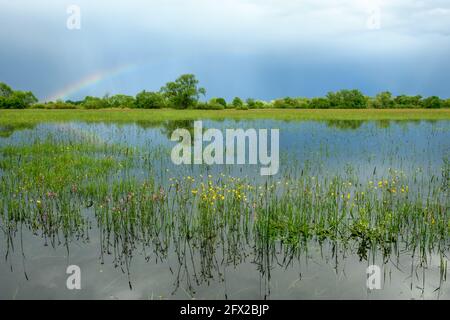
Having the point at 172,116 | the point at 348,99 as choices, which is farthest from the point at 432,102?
the point at 172,116

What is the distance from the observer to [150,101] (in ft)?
302

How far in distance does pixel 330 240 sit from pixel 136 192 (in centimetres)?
517

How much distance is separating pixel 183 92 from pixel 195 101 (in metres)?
3.31

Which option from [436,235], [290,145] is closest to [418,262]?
[436,235]

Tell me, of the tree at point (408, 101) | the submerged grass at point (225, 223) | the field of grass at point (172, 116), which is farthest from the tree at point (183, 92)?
the submerged grass at point (225, 223)

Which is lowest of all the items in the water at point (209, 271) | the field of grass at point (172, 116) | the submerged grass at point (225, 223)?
the water at point (209, 271)

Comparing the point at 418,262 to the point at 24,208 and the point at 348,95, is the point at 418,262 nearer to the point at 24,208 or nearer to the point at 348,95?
the point at 24,208

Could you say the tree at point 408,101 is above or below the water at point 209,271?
above

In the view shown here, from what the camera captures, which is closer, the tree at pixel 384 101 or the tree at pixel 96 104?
the tree at pixel 96 104

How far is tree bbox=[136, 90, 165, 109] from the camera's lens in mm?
91438

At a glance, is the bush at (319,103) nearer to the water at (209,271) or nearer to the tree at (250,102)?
the tree at (250,102)

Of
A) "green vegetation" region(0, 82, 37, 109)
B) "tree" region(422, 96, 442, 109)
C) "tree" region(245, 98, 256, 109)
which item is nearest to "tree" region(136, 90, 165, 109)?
"tree" region(245, 98, 256, 109)

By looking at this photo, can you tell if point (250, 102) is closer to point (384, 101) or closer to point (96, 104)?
point (384, 101)

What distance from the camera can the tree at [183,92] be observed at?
8425cm
